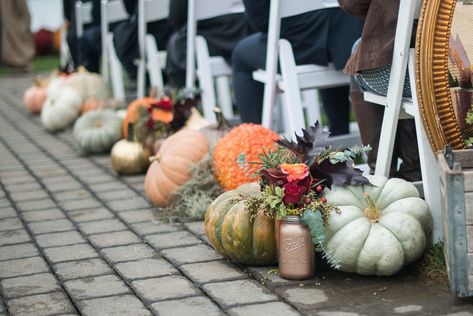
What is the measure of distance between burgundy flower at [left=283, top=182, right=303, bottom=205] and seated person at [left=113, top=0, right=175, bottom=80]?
3878mm

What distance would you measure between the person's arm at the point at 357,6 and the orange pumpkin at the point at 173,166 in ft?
4.06

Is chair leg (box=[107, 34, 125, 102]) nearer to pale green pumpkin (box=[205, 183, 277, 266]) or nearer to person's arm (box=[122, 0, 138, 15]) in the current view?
person's arm (box=[122, 0, 138, 15])

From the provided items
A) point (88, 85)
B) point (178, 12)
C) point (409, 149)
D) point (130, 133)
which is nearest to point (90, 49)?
point (88, 85)

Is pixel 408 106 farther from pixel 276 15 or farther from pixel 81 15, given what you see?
pixel 81 15

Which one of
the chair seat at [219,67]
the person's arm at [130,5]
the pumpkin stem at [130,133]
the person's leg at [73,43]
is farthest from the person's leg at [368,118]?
the person's leg at [73,43]

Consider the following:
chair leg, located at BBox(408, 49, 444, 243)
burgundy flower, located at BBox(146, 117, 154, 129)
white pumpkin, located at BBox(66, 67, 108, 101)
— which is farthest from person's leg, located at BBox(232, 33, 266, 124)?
white pumpkin, located at BBox(66, 67, 108, 101)

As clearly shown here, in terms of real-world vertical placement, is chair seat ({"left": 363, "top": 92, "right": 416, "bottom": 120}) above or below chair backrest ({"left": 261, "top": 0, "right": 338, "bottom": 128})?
below

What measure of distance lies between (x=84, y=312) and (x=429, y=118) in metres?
1.38

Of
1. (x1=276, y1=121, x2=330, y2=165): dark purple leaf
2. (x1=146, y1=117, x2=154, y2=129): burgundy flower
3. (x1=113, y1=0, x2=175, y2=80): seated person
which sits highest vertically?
(x1=113, y1=0, x2=175, y2=80): seated person

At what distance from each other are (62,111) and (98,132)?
1.23 meters

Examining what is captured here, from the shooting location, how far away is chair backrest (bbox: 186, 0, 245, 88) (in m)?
5.80

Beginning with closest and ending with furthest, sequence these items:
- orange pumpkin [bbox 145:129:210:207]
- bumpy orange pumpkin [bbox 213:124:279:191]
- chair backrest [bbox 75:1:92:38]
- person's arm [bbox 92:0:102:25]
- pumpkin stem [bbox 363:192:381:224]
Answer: pumpkin stem [bbox 363:192:381:224] < bumpy orange pumpkin [bbox 213:124:279:191] < orange pumpkin [bbox 145:129:210:207] < person's arm [bbox 92:0:102:25] < chair backrest [bbox 75:1:92:38]

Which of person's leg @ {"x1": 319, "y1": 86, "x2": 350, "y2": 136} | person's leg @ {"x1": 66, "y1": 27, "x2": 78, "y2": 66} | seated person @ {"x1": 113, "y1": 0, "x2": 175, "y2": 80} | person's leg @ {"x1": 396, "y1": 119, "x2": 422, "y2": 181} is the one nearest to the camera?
person's leg @ {"x1": 396, "y1": 119, "x2": 422, "y2": 181}

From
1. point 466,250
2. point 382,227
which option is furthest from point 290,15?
point 466,250
